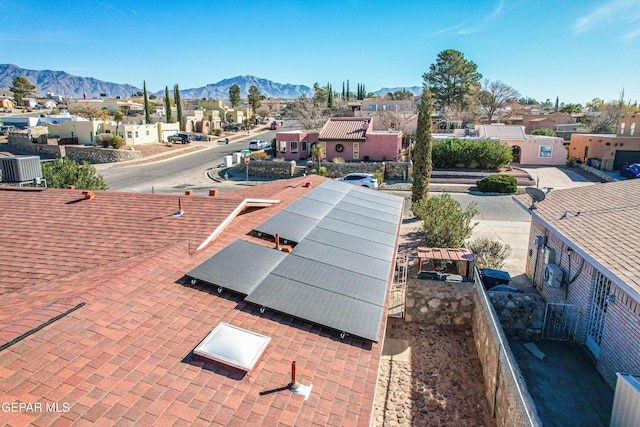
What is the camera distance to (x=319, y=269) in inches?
371

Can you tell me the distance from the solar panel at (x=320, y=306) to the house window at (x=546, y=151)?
4791cm

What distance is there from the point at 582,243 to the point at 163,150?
193 feet

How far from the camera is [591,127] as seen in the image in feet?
228

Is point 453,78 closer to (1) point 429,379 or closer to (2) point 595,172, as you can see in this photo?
(2) point 595,172

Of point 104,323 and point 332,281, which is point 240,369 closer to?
point 104,323

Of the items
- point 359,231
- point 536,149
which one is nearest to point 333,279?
point 359,231

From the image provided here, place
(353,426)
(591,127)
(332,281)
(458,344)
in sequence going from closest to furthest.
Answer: (353,426), (332,281), (458,344), (591,127)

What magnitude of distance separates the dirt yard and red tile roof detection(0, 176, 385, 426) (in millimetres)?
3835

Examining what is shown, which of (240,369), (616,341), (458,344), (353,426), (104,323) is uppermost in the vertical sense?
(104,323)

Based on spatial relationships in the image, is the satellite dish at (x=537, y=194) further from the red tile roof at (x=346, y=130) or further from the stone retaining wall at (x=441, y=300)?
the red tile roof at (x=346, y=130)

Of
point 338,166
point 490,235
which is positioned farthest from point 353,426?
point 338,166

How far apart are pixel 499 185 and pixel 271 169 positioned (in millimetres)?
22814

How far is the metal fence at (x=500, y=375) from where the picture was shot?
7648 millimetres

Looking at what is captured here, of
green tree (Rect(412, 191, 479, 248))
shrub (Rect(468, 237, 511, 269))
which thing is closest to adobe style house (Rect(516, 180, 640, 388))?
shrub (Rect(468, 237, 511, 269))
